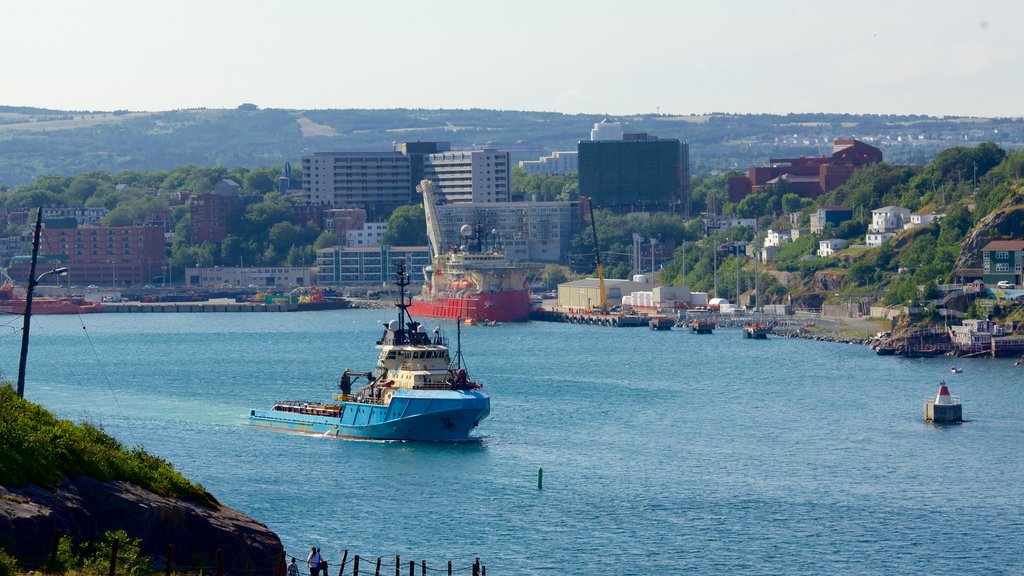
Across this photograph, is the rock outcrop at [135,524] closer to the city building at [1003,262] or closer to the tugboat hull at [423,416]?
the tugboat hull at [423,416]

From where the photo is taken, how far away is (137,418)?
2274 inches

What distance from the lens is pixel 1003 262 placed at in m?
98.6

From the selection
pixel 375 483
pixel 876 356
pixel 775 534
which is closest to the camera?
pixel 775 534

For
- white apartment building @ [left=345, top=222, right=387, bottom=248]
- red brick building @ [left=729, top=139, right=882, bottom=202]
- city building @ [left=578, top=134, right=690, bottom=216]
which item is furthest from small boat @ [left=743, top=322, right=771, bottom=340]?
city building @ [left=578, top=134, right=690, bottom=216]

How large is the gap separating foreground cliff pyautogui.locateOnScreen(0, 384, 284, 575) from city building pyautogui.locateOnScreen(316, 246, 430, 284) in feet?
447

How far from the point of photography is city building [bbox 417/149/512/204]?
191 meters

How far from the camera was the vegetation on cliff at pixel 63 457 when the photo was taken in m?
22.7

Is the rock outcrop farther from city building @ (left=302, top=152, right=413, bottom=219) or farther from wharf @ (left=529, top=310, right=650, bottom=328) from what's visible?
city building @ (left=302, top=152, right=413, bottom=219)

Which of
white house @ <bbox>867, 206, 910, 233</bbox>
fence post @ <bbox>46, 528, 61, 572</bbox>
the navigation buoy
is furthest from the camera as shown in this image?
white house @ <bbox>867, 206, 910, 233</bbox>

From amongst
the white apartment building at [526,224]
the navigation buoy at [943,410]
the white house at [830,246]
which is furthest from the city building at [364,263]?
the navigation buoy at [943,410]

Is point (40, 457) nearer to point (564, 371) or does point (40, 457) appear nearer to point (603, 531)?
point (603, 531)

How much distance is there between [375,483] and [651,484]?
6.31m

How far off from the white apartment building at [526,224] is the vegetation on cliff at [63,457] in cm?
14265

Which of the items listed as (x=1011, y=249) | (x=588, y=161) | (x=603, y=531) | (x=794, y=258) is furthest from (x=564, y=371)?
(x=588, y=161)
